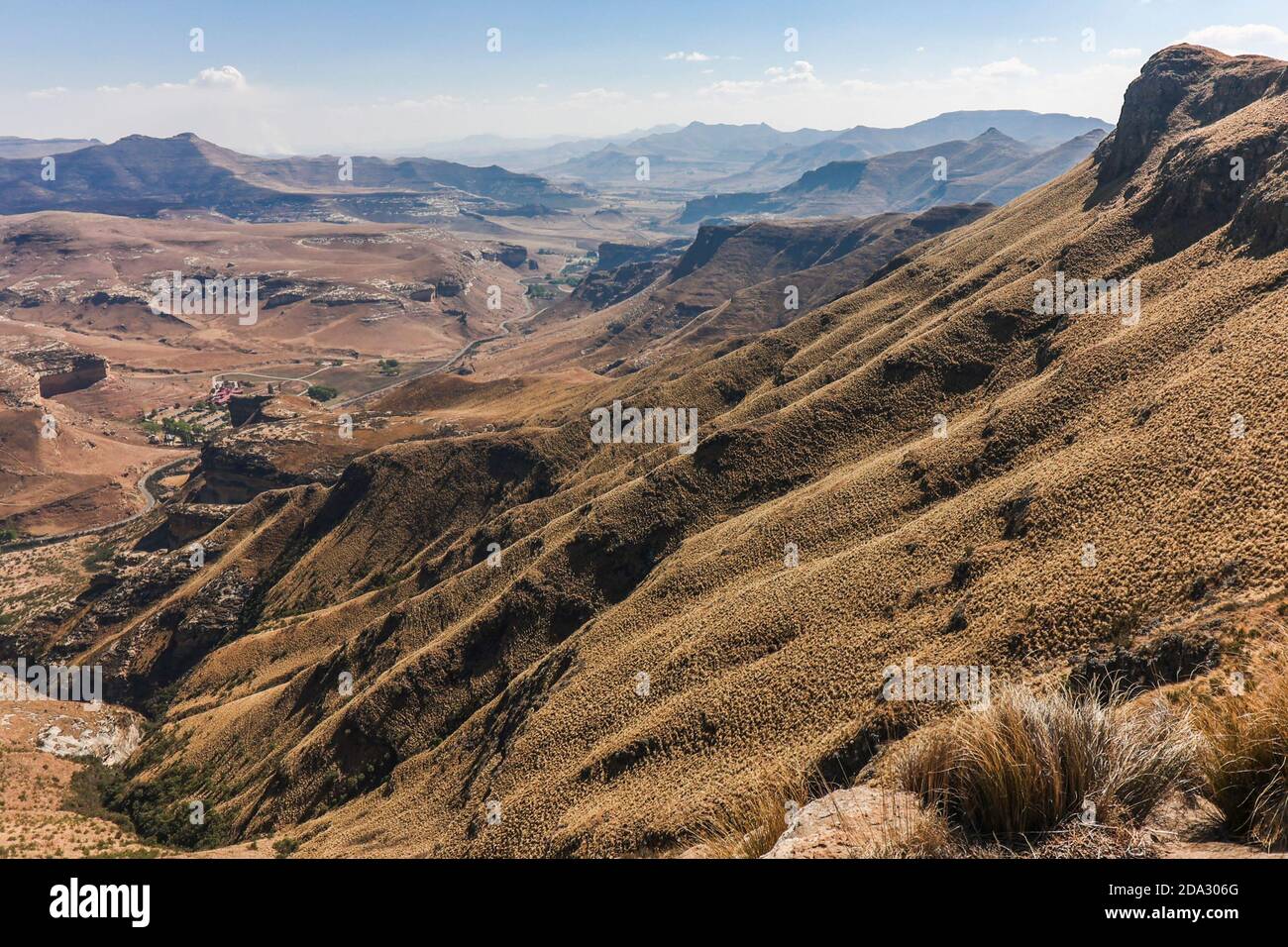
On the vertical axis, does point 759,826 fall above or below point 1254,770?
below

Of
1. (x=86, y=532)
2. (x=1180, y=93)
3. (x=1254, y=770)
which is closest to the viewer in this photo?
(x=1254, y=770)

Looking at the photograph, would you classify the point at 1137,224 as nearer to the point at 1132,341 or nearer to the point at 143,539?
the point at 1132,341

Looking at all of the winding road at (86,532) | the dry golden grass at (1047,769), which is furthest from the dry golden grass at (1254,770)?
the winding road at (86,532)

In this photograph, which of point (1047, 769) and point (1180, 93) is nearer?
point (1047, 769)

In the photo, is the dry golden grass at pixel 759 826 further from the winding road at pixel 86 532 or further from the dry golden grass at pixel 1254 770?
the winding road at pixel 86 532

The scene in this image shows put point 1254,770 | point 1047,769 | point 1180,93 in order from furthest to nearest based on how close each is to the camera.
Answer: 1. point 1180,93
2. point 1047,769
3. point 1254,770

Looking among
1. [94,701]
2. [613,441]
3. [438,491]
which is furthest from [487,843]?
[94,701]

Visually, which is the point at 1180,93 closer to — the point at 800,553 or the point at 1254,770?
the point at 800,553

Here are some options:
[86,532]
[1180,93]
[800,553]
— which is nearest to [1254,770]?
[800,553]
